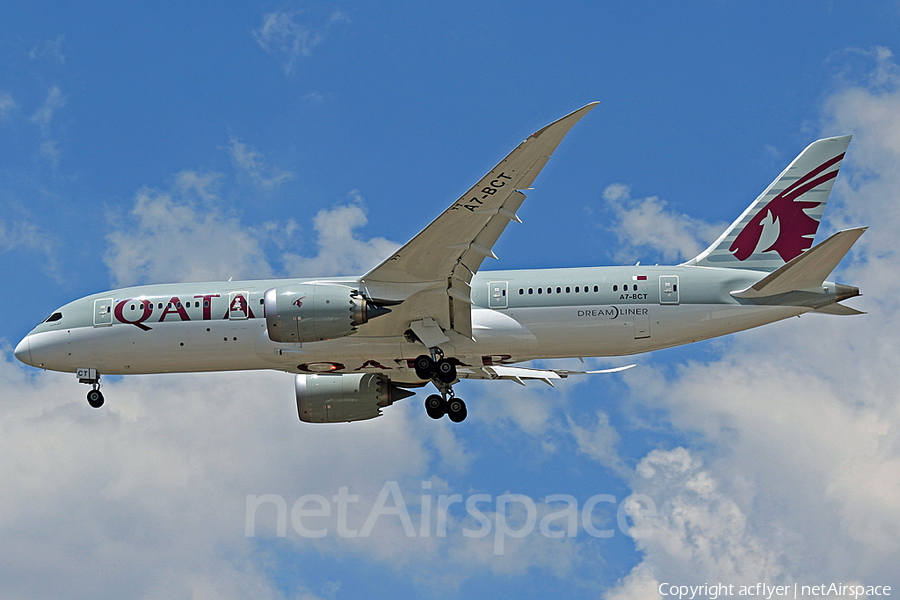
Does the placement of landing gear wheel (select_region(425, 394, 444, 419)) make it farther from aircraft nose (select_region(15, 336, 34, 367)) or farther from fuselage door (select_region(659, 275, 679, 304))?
aircraft nose (select_region(15, 336, 34, 367))

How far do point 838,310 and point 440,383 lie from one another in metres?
9.74

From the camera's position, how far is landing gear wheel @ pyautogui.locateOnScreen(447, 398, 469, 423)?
27.1 meters

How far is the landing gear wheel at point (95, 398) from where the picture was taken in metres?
27.7

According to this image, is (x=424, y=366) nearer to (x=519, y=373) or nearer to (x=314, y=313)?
(x=314, y=313)

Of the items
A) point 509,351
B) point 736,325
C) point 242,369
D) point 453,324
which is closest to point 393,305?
point 453,324

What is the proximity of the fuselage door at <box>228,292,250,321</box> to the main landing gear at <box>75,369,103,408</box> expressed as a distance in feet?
14.1

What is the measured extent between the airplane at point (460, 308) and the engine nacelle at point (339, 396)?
0.61 meters

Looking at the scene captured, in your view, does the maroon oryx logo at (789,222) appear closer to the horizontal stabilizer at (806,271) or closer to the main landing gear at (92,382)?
the horizontal stabilizer at (806,271)

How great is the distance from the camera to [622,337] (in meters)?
25.1

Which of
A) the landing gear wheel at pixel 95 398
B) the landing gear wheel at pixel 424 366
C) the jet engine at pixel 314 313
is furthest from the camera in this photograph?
the landing gear wheel at pixel 95 398

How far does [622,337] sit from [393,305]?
18.4 ft

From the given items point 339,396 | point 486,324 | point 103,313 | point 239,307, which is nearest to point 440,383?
point 486,324

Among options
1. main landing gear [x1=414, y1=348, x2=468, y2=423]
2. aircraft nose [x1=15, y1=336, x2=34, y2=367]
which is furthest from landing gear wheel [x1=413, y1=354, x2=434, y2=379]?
aircraft nose [x1=15, y1=336, x2=34, y2=367]

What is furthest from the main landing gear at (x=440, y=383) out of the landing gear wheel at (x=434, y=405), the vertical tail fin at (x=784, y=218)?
the vertical tail fin at (x=784, y=218)
